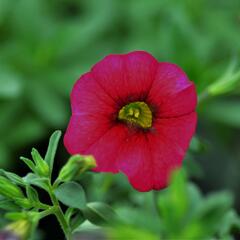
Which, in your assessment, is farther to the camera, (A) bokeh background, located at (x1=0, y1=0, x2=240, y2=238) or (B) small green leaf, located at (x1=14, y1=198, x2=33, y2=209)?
(A) bokeh background, located at (x1=0, y1=0, x2=240, y2=238)

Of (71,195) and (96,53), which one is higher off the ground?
(71,195)

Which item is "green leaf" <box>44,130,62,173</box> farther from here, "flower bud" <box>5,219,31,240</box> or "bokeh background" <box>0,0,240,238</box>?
"bokeh background" <box>0,0,240,238</box>

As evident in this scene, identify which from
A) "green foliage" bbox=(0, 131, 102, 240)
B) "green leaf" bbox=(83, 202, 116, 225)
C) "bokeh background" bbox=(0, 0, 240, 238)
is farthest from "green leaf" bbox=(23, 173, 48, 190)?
"bokeh background" bbox=(0, 0, 240, 238)

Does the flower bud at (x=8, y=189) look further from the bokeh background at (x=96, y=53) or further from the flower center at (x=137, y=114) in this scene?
the bokeh background at (x=96, y=53)

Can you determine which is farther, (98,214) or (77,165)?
(98,214)

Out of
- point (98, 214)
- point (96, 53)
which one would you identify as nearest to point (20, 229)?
point (98, 214)

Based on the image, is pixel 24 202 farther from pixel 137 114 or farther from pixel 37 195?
pixel 137 114

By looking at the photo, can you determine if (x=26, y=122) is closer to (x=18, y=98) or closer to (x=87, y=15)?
(x=18, y=98)
